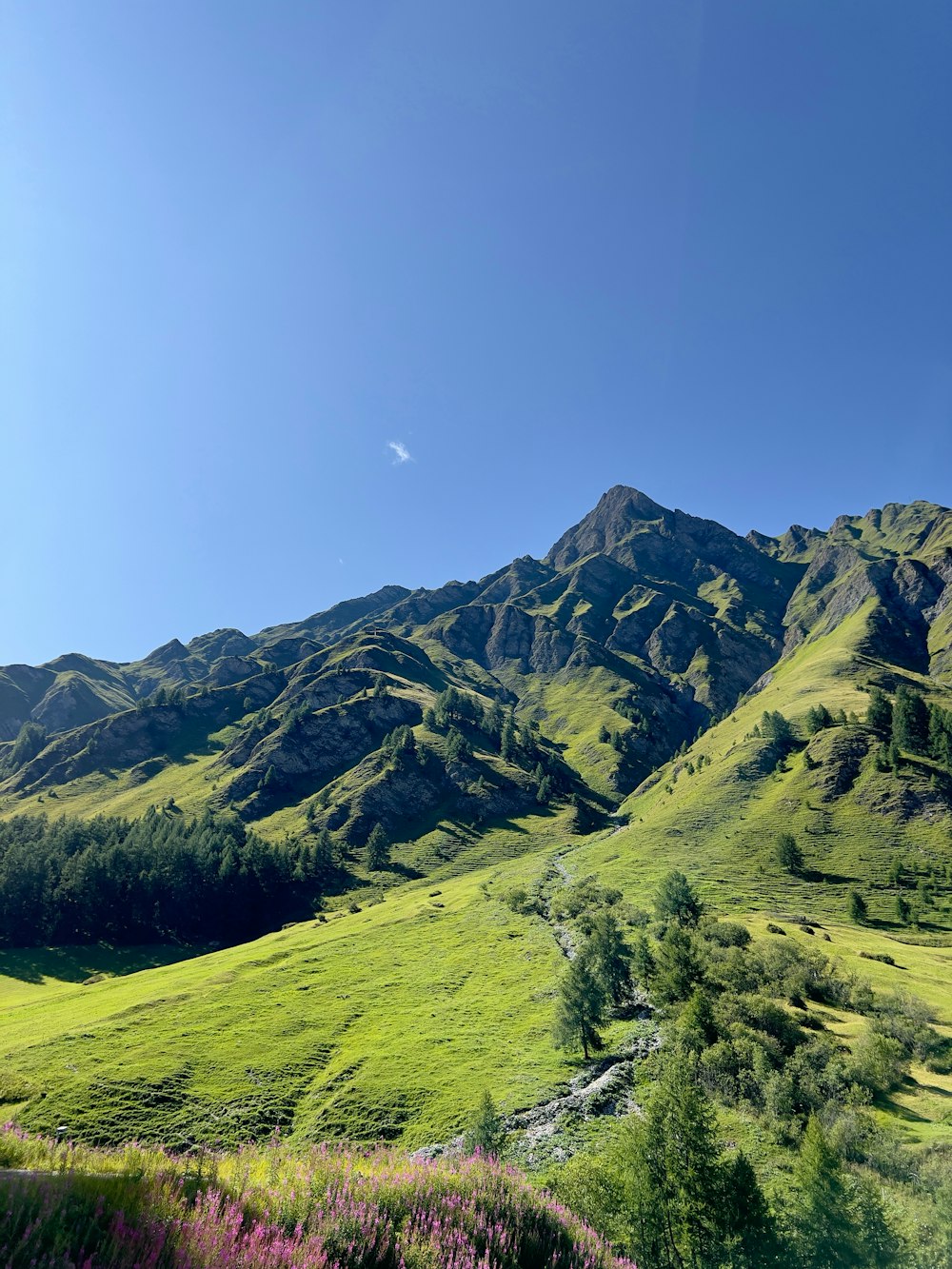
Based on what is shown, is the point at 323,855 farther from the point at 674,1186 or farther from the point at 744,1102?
the point at 674,1186

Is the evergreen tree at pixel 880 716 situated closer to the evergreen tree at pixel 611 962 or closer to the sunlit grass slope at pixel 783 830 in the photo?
the sunlit grass slope at pixel 783 830

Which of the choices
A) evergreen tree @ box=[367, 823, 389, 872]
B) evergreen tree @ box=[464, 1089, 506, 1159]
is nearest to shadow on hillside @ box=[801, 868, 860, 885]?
evergreen tree @ box=[464, 1089, 506, 1159]

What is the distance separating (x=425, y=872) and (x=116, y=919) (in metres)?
79.8

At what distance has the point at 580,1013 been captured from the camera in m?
47.4

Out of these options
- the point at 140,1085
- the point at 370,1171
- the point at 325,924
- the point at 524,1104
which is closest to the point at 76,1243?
the point at 370,1171

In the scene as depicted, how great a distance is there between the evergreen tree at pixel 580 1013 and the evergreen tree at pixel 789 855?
76.0 m

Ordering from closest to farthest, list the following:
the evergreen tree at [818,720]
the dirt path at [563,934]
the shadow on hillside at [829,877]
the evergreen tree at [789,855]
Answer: the dirt path at [563,934], the shadow on hillside at [829,877], the evergreen tree at [789,855], the evergreen tree at [818,720]

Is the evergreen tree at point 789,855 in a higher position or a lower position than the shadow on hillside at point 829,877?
higher

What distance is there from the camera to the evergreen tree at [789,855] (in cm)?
10650

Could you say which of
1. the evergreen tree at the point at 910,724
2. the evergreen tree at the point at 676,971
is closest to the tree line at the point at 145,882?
the evergreen tree at the point at 676,971

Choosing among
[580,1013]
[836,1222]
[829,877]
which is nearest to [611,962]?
[580,1013]

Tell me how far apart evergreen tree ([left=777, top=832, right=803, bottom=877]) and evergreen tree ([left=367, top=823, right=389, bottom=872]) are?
366 ft

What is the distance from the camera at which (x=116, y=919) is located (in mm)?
138250

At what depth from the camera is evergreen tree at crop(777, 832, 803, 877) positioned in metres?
106
